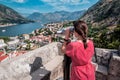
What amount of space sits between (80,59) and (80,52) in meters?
0.09

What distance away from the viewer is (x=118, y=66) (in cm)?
362

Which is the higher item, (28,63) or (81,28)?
(81,28)

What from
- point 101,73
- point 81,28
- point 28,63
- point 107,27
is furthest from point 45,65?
point 107,27

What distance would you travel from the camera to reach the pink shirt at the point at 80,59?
228 centimetres

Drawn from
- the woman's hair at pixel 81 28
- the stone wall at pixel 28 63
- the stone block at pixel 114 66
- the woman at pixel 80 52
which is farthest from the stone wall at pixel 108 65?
the woman's hair at pixel 81 28

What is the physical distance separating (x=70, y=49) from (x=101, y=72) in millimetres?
1780

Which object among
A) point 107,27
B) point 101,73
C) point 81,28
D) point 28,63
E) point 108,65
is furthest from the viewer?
point 107,27

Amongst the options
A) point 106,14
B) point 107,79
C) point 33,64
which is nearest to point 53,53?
point 33,64

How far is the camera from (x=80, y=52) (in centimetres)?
230

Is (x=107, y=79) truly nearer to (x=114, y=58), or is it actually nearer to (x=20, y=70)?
(x=114, y=58)

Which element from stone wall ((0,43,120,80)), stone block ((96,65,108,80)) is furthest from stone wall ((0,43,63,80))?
stone block ((96,65,108,80))

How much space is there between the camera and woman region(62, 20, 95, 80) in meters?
2.27

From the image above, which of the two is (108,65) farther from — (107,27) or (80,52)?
(107,27)

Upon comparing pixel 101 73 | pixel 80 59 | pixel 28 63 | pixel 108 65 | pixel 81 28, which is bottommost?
pixel 101 73
